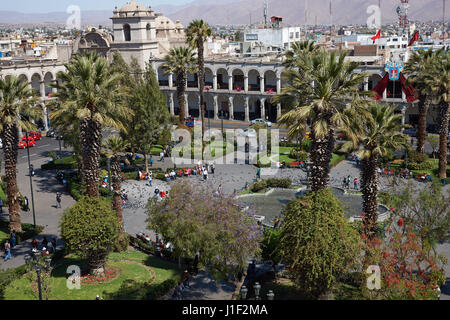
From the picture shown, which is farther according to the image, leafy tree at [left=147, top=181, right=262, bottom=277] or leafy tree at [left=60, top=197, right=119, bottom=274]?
leafy tree at [left=60, top=197, right=119, bottom=274]

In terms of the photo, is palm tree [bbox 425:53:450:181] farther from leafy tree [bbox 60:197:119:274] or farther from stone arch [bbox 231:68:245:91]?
stone arch [bbox 231:68:245:91]

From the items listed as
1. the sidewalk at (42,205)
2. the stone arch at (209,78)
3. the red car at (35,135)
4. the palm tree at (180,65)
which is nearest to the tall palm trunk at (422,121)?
the palm tree at (180,65)

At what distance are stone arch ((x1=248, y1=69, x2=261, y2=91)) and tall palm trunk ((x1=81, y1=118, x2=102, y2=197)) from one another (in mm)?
45657

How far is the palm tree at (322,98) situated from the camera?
70.8ft

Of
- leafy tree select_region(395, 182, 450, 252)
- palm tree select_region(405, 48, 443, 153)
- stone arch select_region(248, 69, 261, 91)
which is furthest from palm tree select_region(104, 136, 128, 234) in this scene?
stone arch select_region(248, 69, 261, 91)

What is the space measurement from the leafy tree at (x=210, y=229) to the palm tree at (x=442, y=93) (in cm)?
2272

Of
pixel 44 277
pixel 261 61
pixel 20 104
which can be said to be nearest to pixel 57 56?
pixel 261 61

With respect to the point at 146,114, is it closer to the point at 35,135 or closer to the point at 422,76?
the point at 35,135

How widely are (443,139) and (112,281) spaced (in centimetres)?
2885

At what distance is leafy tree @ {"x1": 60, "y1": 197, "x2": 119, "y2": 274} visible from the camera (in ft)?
84.0
